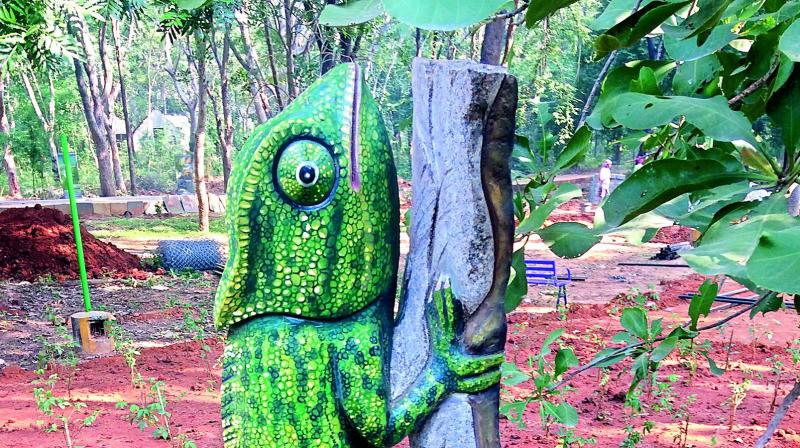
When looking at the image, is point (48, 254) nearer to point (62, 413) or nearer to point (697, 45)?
point (62, 413)

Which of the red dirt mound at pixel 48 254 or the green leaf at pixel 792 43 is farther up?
the green leaf at pixel 792 43

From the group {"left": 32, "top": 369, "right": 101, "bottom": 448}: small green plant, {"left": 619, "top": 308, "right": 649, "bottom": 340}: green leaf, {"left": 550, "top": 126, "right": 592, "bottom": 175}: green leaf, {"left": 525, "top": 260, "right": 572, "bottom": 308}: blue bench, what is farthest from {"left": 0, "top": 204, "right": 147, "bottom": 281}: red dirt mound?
{"left": 550, "top": 126, "right": 592, "bottom": 175}: green leaf

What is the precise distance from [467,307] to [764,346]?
451 cm

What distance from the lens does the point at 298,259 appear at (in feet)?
4.81

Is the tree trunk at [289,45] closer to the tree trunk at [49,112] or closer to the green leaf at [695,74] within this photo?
the green leaf at [695,74]

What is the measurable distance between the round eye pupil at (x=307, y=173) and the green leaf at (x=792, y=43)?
0.95m

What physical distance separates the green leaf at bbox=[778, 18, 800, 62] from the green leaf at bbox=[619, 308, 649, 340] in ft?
3.10

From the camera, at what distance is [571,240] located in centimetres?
131

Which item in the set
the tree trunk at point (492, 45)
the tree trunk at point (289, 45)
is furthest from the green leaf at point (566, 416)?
the tree trunk at point (289, 45)

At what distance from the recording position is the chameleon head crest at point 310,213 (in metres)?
1.46

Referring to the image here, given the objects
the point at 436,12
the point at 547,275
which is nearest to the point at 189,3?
the point at 436,12

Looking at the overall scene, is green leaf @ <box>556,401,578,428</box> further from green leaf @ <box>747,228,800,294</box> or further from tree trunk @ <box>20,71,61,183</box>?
tree trunk @ <box>20,71,61,183</box>

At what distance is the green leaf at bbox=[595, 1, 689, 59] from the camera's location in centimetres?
84

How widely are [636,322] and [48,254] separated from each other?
26.6ft
